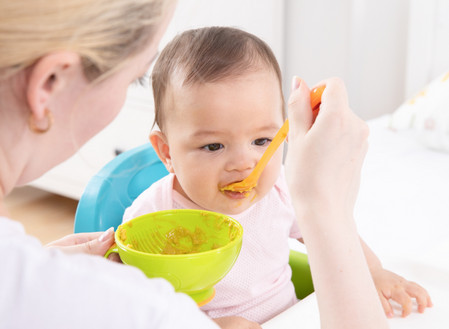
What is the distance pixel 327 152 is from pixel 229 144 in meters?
0.22

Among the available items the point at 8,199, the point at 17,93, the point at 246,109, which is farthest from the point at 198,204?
the point at 8,199

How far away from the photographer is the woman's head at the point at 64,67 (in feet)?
1.43

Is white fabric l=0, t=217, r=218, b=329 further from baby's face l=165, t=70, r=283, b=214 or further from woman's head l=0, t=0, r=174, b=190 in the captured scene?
baby's face l=165, t=70, r=283, b=214

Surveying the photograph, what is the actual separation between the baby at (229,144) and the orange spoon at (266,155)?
11 mm

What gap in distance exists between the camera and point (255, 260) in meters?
0.90

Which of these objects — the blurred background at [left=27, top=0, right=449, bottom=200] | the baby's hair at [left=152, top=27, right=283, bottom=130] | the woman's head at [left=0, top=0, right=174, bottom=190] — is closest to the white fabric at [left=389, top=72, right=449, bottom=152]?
the blurred background at [left=27, top=0, right=449, bottom=200]

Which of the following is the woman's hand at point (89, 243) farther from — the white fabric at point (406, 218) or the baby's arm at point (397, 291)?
the baby's arm at point (397, 291)

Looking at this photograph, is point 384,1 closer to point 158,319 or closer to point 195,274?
point 195,274

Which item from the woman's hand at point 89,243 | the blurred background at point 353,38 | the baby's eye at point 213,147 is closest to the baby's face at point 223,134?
the baby's eye at point 213,147

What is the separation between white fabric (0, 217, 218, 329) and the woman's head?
3.8 inches

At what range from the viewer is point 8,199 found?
8.92 feet

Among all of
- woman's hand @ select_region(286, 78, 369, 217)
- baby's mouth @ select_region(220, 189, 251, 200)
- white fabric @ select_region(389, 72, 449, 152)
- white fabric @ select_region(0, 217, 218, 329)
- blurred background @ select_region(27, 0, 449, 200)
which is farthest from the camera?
blurred background @ select_region(27, 0, 449, 200)

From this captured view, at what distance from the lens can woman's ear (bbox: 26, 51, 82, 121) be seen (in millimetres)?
454

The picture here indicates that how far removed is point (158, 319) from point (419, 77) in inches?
63.2
